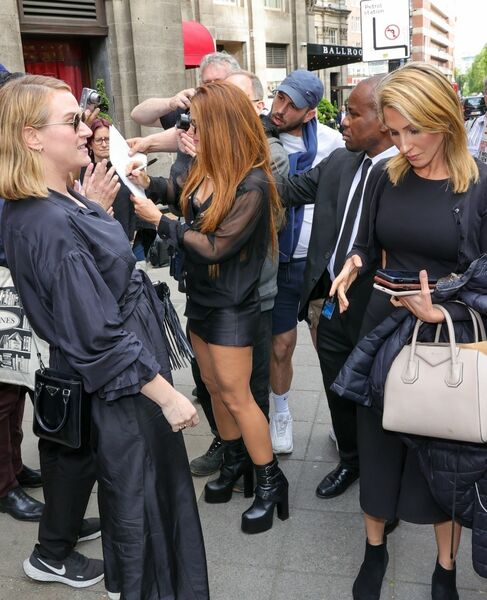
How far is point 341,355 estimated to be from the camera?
3.22 meters

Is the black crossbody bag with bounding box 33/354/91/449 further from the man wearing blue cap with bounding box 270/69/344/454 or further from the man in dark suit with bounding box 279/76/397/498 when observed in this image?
the man wearing blue cap with bounding box 270/69/344/454

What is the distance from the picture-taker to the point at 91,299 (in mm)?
1950

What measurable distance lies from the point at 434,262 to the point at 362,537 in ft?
4.58

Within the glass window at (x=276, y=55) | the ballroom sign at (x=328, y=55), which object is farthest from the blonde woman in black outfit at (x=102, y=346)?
the ballroom sign at (x=328, y=55)

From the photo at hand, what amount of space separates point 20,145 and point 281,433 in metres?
2.34

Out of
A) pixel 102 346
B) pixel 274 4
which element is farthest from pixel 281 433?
pixel 274 4

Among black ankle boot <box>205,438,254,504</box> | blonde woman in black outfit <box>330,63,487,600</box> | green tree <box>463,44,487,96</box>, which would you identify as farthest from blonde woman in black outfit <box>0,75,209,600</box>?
green tree <box>463,44,487,96</box>

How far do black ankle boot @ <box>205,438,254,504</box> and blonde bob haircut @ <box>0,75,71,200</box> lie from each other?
5.81 feet

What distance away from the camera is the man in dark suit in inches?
112

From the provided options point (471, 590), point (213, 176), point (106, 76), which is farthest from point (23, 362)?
point (106, 76)

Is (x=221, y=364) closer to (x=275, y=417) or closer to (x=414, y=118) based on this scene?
(x=275, y=417)

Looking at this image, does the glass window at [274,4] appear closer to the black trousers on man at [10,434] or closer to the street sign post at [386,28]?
the street sign post at [386,28]

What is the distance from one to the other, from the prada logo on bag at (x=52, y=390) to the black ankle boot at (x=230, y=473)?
1274 mm

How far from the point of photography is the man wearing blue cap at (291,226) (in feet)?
11.2
